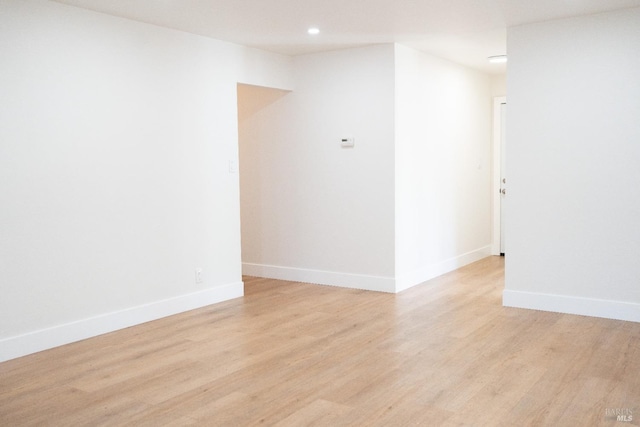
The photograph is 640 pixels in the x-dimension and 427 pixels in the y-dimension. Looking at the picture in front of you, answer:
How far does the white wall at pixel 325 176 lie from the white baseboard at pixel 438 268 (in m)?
0.23

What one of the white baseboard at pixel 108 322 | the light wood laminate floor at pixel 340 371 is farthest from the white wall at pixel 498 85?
the white baseboard at pixel 108 322

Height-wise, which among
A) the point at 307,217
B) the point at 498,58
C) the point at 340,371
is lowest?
A: the point at 340,371

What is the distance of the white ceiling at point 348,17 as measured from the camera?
13.2 feet

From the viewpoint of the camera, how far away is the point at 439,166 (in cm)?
629

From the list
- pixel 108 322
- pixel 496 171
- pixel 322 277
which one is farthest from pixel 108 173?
pixel 496 171

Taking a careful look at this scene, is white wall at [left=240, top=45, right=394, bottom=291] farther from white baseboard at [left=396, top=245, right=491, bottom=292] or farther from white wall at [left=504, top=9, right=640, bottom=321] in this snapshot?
white wall at [left=504, top=9, right=640, bottom=321]

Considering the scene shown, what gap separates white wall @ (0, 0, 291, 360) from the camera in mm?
3723

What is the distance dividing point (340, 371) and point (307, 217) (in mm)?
2788

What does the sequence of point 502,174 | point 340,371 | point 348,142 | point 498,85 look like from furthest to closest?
point 502,174 → point 498,85 → point 348,142 → point 340,371

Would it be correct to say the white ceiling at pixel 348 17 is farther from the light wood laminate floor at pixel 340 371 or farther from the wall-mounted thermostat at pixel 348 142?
the light wood laminate floor at pixel 340 371

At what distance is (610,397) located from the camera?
2.94 m

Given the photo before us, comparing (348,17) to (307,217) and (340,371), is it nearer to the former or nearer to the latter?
(307,217)

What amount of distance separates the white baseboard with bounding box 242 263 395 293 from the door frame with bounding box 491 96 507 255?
2.85 meters

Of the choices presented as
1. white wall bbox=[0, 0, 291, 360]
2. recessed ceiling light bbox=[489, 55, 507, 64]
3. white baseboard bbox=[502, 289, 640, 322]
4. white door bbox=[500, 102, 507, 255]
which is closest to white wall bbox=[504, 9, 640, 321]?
white baseboard bbox=[502, 289, 640, 322]
